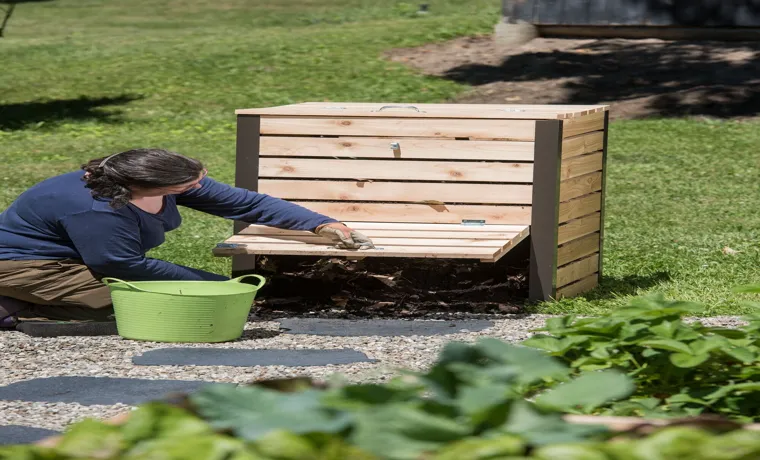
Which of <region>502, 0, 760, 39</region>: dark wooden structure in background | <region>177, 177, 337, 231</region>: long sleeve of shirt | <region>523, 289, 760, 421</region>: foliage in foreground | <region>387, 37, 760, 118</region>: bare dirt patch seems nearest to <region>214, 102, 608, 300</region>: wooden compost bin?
<region>177, 177, 337, 231</region>: long sleeve of shirt

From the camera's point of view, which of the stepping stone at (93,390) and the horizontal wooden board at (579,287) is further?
the horizontal wooden board at (579,287)

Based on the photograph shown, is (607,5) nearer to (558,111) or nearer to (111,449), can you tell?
(558,111)

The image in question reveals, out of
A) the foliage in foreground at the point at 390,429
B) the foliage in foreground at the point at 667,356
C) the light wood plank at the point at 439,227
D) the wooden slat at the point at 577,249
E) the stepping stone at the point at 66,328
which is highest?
the foliage in foreground at the point at 390,429

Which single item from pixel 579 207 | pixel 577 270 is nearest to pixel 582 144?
pixel 579 207

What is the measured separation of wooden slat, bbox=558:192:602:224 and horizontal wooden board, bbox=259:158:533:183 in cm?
32

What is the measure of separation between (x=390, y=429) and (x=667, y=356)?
4.48ft

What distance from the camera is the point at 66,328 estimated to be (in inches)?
221

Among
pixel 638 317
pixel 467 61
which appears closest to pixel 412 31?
pixel 467 61

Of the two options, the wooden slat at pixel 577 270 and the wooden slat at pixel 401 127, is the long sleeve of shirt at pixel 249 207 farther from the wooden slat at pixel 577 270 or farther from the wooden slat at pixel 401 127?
the wooden slat at pixel 577 270

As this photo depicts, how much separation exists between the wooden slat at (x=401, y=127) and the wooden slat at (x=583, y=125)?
22 cm

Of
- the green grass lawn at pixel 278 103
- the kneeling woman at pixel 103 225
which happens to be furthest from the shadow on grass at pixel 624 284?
the kneeling woman at pixel 103 225

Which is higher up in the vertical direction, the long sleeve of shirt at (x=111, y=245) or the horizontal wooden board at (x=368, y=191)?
the horizontal wooden board at (x=368, y=191)

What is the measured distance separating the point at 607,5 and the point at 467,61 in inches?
146

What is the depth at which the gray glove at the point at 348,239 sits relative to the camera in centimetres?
577
